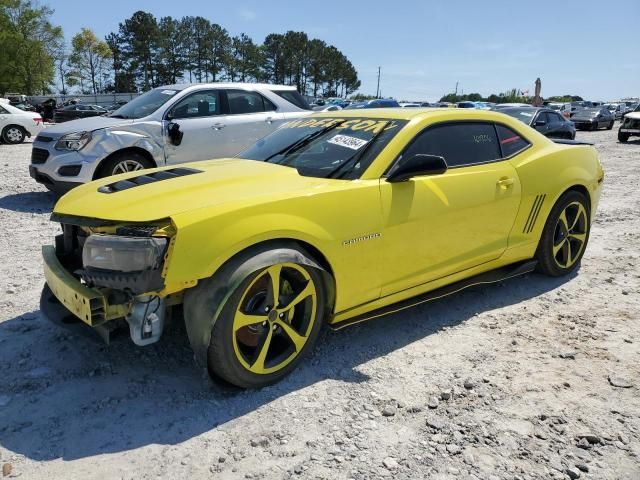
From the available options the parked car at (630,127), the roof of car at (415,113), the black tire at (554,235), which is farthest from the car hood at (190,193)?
the parked car at (630,127)

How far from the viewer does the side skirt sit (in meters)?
3.15

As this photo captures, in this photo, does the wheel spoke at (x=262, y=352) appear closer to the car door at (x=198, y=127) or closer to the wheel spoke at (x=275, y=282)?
the wheel spoke at (x=275, y=282)

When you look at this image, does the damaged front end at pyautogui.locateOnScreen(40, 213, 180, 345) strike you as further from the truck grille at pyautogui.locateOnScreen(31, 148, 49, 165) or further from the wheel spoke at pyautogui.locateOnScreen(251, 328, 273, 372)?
the truck grille at pyautogui.locateOnScreen(31, 148, 49, 165)

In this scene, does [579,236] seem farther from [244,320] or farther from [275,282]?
[244,320]

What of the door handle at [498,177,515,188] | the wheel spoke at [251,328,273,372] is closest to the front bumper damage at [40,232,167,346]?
the wheel spoke at [251,328,273,372]

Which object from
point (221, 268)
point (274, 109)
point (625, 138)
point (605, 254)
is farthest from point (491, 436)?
point (625, 138)

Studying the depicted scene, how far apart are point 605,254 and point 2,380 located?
540 centimetres

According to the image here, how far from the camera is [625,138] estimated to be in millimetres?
19688

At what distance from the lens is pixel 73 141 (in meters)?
6.88

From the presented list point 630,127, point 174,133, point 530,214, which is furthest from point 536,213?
point 630,127

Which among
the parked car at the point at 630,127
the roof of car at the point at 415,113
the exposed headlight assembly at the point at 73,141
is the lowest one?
the exposed headlight assembly at the point at 73,141

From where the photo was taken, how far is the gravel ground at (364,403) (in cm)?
227

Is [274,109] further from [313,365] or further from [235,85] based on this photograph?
[313,365]

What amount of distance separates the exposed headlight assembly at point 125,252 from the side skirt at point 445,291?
1154mm
